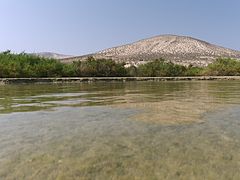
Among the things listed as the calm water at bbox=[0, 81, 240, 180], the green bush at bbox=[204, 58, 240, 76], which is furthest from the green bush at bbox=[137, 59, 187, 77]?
the calm water at bbox=[0, 81, 240, 180]

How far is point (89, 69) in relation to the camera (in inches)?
2438

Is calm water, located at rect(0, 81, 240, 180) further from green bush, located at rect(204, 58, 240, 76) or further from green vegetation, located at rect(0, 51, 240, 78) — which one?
green bush, located at rect(204, 58, 240, 76)

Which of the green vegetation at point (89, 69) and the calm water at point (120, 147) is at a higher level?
the green vegetation at point (89, 69)

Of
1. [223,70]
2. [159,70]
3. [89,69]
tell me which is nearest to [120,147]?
[89,69]

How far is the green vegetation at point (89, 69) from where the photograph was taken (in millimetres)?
56375

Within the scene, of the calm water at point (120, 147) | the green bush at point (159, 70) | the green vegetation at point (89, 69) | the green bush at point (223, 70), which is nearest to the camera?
the calm water at point (120, 147)

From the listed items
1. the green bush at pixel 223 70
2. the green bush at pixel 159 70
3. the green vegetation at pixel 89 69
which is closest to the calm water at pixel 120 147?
the green vegetation at pixel 89 69

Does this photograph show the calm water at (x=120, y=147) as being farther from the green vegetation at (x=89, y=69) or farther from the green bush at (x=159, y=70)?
the green bush at (x=159, y=70)

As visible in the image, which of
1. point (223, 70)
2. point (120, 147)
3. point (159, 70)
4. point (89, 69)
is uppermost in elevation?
point (89, 69)

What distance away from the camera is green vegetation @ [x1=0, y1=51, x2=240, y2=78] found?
56.4 meters

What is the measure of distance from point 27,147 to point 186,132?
3.80 meters

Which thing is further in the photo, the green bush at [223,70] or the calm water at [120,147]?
the green bush at [223,70]

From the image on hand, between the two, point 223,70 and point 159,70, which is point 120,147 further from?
point 223,70

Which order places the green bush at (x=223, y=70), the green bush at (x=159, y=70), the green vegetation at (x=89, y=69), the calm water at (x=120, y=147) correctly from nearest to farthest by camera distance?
the calm water at (x=120, y=147) → the green vegetation at (x=89, y=69) → the green bush at (x=159, y=70) → the green bush at (x=223, y=70)
